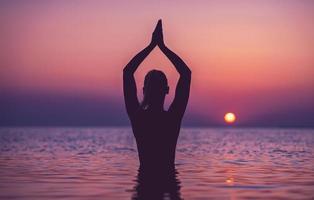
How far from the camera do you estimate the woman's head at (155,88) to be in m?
7.69

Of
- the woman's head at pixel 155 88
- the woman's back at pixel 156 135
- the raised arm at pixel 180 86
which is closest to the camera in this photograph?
the woman's head at pixel 155 88

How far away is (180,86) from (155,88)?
1.34 feet

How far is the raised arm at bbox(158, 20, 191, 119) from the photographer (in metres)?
7.82

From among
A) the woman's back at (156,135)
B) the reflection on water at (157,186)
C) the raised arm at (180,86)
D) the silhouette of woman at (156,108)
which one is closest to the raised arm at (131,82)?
the silhouette of woman at (156,108)

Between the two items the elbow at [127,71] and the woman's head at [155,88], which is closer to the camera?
the woman's head at [155,88]

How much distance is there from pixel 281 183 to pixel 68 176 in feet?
17.9

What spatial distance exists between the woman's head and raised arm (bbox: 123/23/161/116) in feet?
0.61

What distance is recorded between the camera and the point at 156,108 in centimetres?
790

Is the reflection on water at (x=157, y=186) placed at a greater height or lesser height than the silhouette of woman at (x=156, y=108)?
lesser

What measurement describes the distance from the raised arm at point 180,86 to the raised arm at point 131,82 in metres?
0.39

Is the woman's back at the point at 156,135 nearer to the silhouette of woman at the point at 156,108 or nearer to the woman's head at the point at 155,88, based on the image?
the silhouette of woman at the point at 156,108

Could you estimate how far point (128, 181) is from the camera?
12.1m

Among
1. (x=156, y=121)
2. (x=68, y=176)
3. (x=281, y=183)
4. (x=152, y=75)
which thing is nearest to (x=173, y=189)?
(x=156, y=121)

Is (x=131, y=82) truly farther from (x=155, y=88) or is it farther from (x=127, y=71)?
(x=155, y=88)
